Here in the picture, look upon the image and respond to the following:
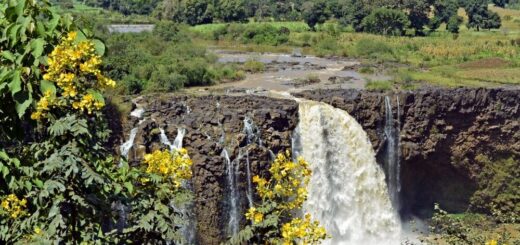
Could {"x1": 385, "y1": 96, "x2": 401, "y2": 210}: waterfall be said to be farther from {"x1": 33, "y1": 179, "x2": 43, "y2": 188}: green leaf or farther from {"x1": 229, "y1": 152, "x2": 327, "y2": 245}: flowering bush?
{"x1": 33, "y1": 179, "x2": 43, "y2": 188}: green leaf

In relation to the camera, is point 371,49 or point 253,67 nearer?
point 253,67

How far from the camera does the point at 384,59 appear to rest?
38.5m

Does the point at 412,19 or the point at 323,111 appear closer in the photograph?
the point at 323,111

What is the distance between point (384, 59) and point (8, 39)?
118 ft

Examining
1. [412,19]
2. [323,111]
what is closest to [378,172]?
[323,111]

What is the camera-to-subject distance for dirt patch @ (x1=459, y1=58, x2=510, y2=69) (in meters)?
36.6

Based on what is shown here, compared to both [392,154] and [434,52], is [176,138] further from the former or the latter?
[434,52]

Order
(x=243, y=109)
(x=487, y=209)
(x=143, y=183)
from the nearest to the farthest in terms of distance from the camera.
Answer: (x=143, y=183) → (x=243, y=109) → (x=487, y=209)

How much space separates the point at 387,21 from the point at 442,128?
105ft

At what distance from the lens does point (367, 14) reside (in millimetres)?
58344

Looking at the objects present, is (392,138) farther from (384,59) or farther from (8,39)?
(8,39)

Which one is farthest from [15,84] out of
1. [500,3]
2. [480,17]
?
[500,3]

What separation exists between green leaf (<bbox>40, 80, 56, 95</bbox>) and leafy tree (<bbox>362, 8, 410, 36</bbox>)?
171 feet

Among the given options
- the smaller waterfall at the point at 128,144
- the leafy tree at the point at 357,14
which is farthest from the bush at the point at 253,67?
the leafy tree at the point at 357,14
